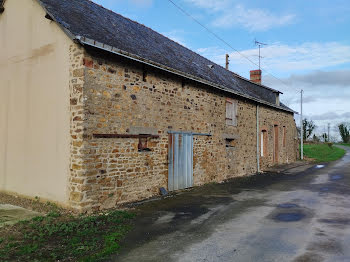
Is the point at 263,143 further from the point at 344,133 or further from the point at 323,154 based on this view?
the point at 344,133

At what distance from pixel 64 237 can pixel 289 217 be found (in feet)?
16.2

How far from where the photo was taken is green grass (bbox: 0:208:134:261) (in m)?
4.30

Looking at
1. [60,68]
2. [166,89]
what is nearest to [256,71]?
[166,89]

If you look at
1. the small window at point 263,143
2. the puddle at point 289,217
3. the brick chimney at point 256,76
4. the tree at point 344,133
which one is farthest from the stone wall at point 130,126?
the tree at point 344,133

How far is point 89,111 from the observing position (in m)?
6.94

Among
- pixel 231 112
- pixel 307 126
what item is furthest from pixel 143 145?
pixel 307 126

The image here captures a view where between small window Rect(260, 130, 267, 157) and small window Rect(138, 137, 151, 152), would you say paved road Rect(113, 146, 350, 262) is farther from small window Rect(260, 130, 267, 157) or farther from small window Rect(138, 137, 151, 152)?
small window Rect(260, 130, 267, 157)

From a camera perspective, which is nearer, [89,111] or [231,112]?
[89,111]

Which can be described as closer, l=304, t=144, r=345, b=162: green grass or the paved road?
the paved road

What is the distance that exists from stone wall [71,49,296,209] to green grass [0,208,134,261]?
0.78m

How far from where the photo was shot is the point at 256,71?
77.5 ft

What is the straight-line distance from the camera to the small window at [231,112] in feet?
44.9

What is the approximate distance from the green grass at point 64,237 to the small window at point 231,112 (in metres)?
8.43

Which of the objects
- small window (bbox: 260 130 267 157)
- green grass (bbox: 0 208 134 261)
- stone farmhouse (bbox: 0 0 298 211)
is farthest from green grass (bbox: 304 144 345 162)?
green grass (bbox: 0 208 134 261)
